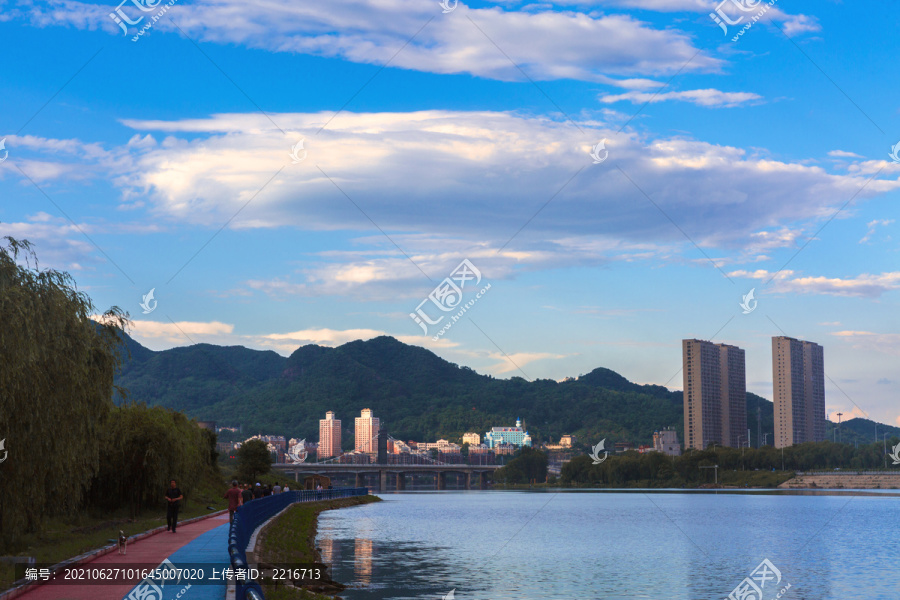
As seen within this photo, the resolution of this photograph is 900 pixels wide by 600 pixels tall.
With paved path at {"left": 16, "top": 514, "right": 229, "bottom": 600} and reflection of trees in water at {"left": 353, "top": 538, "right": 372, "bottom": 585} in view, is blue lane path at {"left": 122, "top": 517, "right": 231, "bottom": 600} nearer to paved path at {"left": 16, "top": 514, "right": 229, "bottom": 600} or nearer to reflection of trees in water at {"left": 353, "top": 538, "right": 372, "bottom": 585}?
paved path at {"left": 16, "top": 514, "right": 229, "bottom": 600}

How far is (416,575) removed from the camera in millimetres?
28750

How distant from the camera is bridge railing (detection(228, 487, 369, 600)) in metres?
10.5

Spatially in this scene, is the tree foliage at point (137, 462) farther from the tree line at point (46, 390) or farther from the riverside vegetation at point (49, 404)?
the tree line at point (46, 390)

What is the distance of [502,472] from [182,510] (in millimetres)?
145488

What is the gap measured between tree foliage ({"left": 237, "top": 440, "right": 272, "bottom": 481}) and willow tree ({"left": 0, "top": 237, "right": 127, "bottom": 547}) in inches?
2775

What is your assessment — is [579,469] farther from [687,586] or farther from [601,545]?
[687,586]

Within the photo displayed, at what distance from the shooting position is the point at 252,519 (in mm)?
30828

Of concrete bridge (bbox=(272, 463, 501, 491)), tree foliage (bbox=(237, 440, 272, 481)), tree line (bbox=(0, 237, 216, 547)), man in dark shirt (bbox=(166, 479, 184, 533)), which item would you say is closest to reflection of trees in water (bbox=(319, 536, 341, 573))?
man in dark shirt (bbox=(166, 479, 184, 533))

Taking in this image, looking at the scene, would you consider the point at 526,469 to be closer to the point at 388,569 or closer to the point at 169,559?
the point at 388,569

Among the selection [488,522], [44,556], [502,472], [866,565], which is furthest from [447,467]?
[44,556]

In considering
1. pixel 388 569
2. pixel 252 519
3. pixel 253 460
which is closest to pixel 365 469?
pixel 253 460

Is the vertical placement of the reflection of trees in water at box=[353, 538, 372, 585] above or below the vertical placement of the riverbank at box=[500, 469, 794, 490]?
above

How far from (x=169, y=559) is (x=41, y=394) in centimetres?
467

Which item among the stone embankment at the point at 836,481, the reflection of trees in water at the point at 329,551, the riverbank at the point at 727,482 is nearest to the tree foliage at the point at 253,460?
the reflection of trees in water at the point at 329,551
